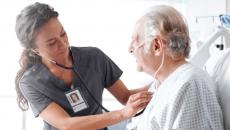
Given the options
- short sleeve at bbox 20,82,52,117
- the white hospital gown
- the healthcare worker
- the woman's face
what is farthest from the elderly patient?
short sleeve at bbox 20,82,52,117

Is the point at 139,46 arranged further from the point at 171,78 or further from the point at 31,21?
the point at 31,21

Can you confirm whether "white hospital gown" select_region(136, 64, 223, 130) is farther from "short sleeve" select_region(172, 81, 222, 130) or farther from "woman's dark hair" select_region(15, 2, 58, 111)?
"woman's dark hair" select_region(15, 2, 58, 111)

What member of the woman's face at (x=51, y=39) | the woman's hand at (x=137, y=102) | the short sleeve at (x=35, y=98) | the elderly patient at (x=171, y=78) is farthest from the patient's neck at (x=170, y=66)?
the short sleeve at (x=35, y=98)

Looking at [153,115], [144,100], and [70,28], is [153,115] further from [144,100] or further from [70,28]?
[70,28]

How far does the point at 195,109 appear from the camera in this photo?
116 cm

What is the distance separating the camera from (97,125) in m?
1.53

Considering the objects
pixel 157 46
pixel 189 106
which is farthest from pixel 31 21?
pixel 189 106

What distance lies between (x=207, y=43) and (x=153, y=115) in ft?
2.42

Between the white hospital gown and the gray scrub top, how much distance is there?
1.94ft

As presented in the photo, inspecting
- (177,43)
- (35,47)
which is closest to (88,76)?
(35,47)

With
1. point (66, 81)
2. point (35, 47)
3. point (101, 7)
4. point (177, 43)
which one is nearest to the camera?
point (177, 43)

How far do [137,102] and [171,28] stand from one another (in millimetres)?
320

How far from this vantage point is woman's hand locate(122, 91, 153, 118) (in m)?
1.34

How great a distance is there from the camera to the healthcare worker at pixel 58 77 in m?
1.57
